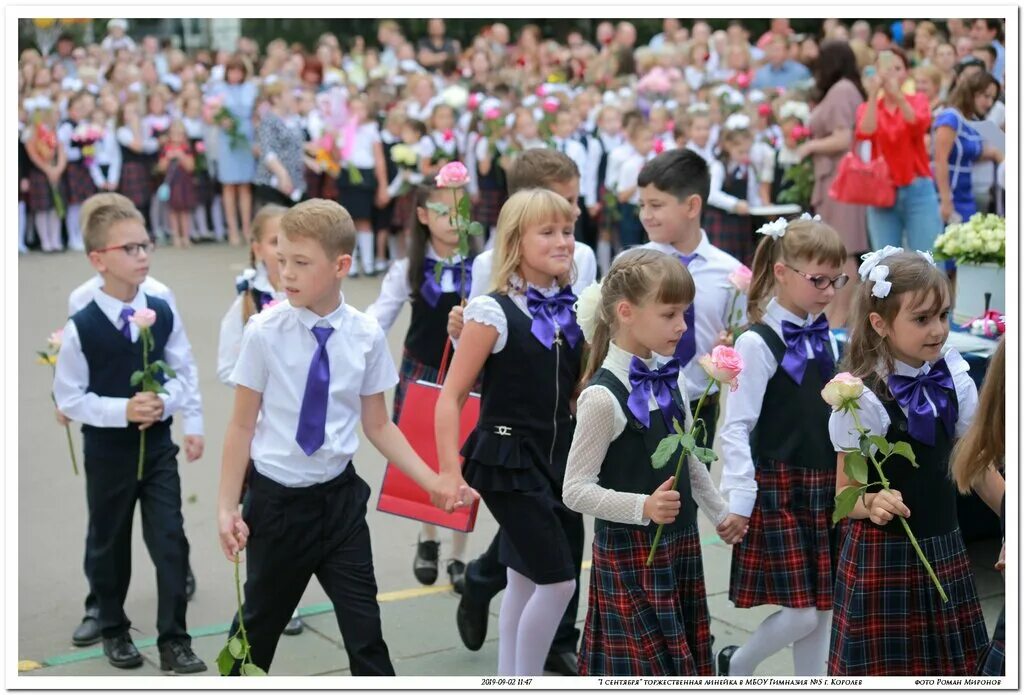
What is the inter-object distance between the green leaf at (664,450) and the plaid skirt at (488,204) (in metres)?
10.8

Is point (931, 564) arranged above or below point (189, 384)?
below

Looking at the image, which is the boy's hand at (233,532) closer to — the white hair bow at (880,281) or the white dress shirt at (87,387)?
the white dress shirt at (87,387)

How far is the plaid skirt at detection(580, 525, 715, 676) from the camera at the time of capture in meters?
3.86

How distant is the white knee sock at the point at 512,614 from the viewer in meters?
→ 4.55

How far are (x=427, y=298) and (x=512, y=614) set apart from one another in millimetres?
1808

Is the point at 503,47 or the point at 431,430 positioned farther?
the point at 503,47

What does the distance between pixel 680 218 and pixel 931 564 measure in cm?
183

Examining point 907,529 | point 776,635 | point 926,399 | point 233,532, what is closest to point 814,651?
point 776,635

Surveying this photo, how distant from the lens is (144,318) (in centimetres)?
516

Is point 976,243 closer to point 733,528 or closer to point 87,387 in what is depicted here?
point 733,528

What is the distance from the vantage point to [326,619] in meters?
5.65

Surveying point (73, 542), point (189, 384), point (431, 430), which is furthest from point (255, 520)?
point (73, 542)
